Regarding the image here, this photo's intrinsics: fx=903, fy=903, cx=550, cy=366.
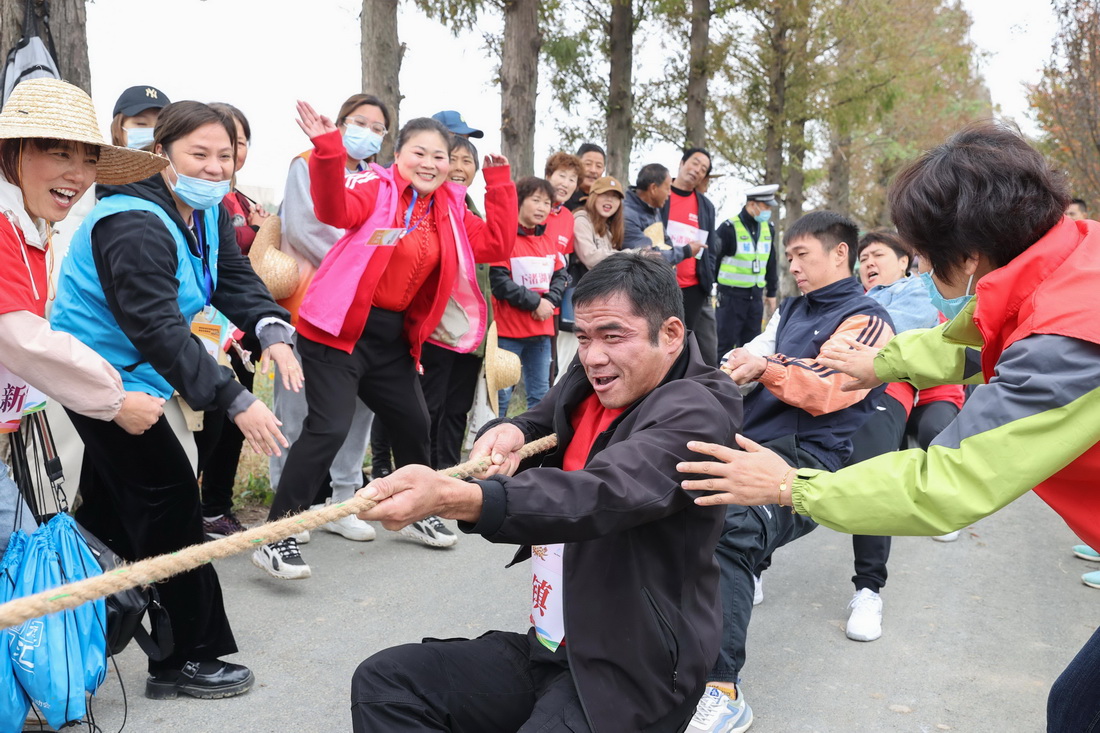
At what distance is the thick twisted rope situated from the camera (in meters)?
1.68

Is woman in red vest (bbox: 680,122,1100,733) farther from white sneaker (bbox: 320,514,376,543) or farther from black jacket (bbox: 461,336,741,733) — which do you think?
white sneaker (bbox: 320,514,376,543)

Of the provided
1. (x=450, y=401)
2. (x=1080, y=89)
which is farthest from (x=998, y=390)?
(x=1080, y=89)

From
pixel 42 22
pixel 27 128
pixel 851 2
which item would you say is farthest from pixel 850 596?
pixel 851 2

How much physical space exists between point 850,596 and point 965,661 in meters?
0.88

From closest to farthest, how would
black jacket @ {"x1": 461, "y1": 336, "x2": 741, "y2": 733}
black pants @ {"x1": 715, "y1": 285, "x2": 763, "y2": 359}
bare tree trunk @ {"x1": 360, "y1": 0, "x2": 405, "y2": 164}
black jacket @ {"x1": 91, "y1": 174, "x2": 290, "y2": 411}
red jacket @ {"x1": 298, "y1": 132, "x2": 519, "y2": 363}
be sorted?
1. black jacket @ {"x1": 461, "y1": 336, "x2": 741, "y2": 733}
2. black jacket @ {"x1": 91, "y1": 174, "x2": 290, "y2": 411}
3. red jacket @ {"x1": 298, "y1": 132, "x2": 519, "y2": 363}
4. bare tree trunk @ {"x1": 360, "y1": 0, "x2": 405, "y2": 164}
5. black pants @ {"x1": 715, "y1": 285, "x2": 763, "y2": 359}

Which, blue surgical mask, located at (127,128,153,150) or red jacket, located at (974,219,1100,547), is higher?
blue surgical mask, located at (127,128,153,150)

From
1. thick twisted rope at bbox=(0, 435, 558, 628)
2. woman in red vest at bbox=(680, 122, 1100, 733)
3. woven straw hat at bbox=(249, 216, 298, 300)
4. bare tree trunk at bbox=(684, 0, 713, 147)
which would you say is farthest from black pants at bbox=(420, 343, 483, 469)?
bare tree trunk at bbox=(684, 0, 713, 147)

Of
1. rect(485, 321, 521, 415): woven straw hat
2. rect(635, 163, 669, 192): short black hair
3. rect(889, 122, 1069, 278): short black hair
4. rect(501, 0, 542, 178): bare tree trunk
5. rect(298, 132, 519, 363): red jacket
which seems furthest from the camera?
rect(501, 0, 542, 178): bare tree trunk

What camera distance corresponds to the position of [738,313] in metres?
9.81

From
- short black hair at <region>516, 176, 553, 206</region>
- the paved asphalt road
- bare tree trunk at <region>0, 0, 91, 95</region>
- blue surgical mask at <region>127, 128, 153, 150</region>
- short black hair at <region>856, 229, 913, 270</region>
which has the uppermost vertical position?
bare tree trunk at <region>0, 0, 91, 95</region>

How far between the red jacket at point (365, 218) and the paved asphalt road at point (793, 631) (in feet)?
3.97

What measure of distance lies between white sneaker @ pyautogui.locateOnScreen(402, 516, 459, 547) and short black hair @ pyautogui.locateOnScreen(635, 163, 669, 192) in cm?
398

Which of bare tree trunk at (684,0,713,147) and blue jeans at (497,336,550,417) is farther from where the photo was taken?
bare tree trunk at (684,0,713,147)

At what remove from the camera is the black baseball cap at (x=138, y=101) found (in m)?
4.56
